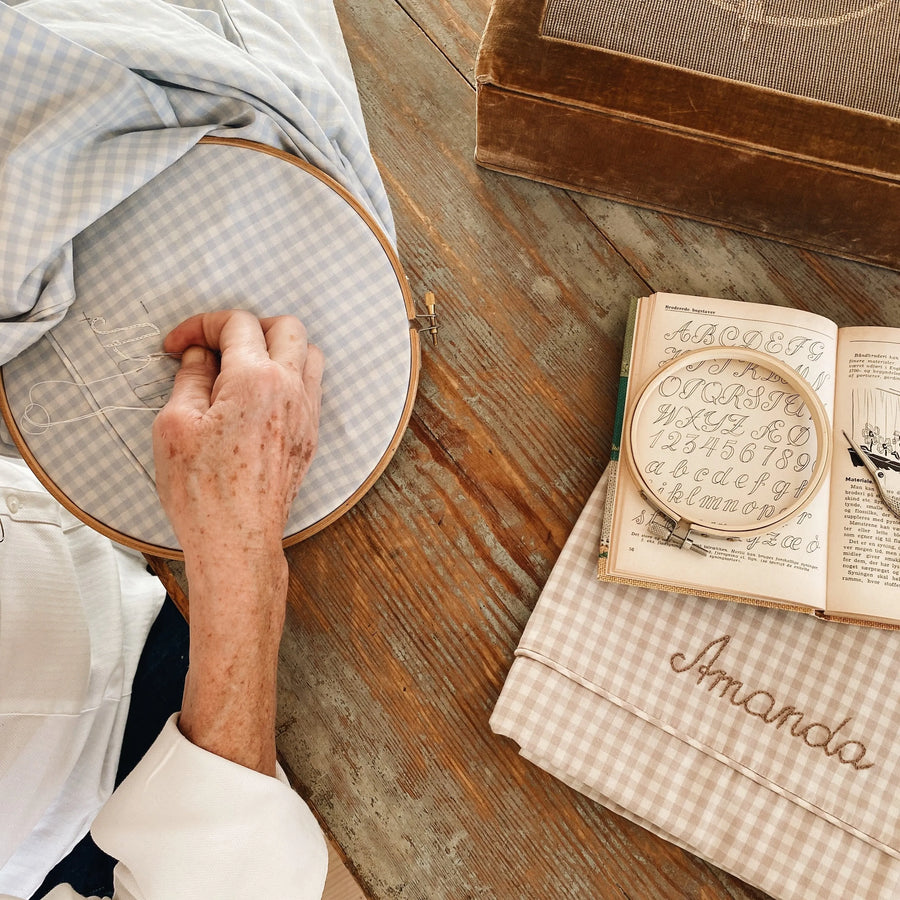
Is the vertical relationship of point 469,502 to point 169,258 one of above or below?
below

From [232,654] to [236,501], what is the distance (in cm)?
14

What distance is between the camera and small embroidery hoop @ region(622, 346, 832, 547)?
26.9 inches

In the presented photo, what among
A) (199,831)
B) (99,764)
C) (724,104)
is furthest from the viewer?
(99,764)

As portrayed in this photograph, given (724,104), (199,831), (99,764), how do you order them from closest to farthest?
(199,831) → (724,104) → (99,764)

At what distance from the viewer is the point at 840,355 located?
0.76 m

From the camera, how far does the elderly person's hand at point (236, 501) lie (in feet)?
1.98

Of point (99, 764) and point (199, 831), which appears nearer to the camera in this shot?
point (199, 831)

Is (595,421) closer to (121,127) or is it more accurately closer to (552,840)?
(552,840)

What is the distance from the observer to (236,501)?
61 cm

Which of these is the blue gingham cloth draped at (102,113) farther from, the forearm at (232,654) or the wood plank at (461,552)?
the forearm at (232,654)

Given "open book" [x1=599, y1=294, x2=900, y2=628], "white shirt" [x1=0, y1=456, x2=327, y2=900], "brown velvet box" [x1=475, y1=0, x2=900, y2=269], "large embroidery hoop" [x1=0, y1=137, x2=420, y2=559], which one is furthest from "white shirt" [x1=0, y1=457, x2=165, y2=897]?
"brown velvet box" [x1=475, y1=0, x2=900, y2=269]

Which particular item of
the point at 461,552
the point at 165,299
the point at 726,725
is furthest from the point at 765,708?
the point at 165,299

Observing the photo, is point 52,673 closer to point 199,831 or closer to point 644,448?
point 199,831

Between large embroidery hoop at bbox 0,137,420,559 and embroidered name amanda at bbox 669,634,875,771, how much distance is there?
0.45m
